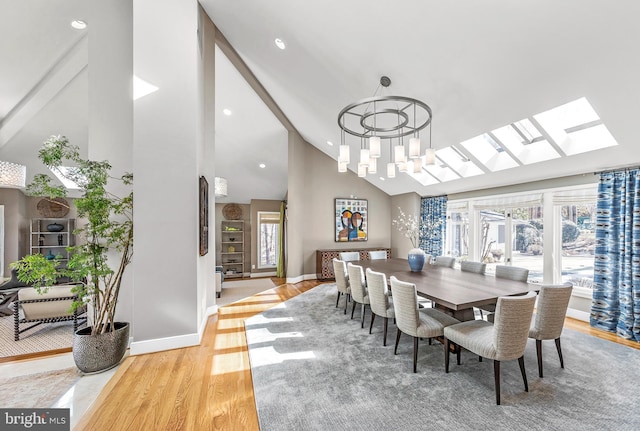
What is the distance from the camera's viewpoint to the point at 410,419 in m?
1.92

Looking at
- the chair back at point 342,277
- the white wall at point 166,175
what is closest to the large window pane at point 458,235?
the chair back at point 342,277

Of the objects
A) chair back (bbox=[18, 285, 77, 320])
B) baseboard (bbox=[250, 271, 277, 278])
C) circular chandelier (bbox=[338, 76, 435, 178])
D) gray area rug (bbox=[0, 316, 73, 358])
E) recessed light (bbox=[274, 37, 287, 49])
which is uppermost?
recessed light (bbox=[274, 37, 287, 49])

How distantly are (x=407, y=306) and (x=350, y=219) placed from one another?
16.2 feet

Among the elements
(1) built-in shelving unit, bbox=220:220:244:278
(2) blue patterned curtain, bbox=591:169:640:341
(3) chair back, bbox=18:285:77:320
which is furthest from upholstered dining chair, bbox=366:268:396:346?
(1) built-in shelving unit, bbox=220:220:244:278

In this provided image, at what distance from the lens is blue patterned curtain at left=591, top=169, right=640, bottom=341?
335 cm

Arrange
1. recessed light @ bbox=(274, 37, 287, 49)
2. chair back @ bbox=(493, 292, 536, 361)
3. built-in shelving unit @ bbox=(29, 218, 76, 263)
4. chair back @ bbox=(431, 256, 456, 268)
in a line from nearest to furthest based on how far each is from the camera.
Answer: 1. chair back @ bbox=(493, 292, 536, 361)
2. recessed light @ bbox=(274, 37, 287, 49)
3. chair back @ bbox=(431, 256, 456, 268)
4. built-in shelving unit @ bbox=(29, 218, 76, 263)

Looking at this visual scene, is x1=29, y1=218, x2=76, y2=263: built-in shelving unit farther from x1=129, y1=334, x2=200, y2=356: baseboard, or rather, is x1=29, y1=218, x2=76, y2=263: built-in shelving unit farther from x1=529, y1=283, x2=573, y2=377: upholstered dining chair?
x1=529, y1=283, x2=573, y2=377: upholstered dining chair

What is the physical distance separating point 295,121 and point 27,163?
18.5 ft

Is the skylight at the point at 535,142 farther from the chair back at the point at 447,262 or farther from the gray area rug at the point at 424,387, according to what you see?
the gray area rug at the point at 424,387

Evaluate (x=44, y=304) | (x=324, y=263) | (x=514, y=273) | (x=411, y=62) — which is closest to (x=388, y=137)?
(x=411, y=62)

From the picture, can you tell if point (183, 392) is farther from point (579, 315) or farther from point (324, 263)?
point (579, 315)

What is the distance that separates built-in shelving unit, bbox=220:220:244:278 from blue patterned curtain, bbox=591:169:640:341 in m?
7.74

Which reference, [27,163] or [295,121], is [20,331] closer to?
[27,163]

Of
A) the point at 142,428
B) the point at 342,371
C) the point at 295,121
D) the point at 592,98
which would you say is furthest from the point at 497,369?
the point at 295,121
